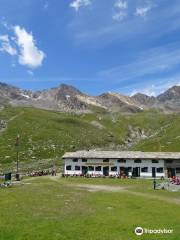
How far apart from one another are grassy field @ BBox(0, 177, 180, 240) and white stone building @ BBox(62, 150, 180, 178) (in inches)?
1734

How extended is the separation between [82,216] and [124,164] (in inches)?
2522

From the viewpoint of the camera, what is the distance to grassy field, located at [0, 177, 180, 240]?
1266 inches

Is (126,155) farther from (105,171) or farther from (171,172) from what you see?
(171,172)

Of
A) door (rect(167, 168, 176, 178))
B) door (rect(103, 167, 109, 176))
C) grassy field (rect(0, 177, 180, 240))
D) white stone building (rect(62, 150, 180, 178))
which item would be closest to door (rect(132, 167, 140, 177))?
white stone building (rect(62, 150, 180, 178))

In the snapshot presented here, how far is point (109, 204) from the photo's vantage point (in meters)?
47.6

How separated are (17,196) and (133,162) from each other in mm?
53411

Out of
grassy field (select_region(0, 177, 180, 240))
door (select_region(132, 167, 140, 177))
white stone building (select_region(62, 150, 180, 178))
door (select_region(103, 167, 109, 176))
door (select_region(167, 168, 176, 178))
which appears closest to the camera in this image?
grassy field (select_region(0, 177, 180, 240))

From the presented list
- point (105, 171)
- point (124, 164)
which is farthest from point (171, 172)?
point (105, 171)

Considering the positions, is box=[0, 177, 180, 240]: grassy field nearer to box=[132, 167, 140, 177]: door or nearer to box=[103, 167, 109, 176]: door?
box=[132, 167, 140, 177]: door

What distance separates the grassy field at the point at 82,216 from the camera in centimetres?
3216

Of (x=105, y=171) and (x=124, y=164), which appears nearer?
(x=124, y=164)

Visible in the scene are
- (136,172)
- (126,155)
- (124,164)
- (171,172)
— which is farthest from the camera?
(126,155)

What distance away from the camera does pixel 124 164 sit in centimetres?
A: 10256

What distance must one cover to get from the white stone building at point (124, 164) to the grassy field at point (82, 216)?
44.0 metres
